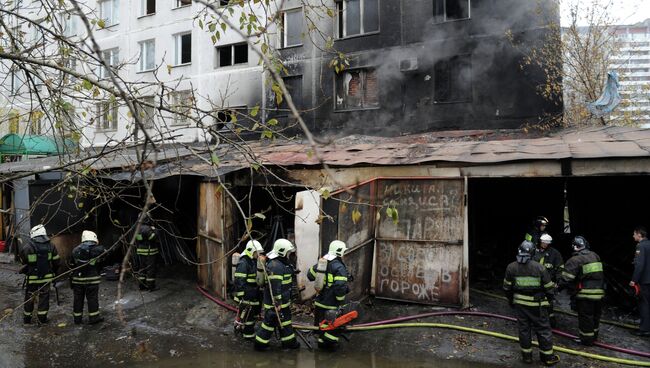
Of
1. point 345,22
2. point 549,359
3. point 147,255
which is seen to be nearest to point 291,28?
point 345,22

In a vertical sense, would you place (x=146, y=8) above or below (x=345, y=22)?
above

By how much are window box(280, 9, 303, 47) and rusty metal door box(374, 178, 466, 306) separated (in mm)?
13846

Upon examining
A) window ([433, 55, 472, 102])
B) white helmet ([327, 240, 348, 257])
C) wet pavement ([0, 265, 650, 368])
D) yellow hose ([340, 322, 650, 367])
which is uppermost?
window ([433, 55, 472, 102])

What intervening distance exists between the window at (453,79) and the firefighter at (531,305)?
11.8 m

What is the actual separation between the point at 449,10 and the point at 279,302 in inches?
586

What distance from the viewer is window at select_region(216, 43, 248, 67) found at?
71.8ft

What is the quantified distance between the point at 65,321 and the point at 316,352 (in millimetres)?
5010

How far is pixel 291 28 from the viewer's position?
20688mm

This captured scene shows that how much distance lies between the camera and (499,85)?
54.1 ft

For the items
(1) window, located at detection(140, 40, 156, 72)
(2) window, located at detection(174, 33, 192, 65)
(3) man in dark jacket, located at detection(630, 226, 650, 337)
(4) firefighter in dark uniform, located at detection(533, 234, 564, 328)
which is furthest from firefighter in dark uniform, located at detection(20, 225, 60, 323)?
(1) window, located at detection(140, 40, 156, 72)

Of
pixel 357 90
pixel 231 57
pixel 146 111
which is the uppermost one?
pixel 231 57

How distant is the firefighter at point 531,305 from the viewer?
6121 mm

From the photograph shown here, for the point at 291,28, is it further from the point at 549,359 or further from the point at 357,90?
the point at 549,359

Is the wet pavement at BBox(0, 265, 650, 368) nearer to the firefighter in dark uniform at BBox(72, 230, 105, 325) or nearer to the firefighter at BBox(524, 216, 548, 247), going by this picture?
the firefighter in dark uniform at BBox(72, 230, 105, 325)
